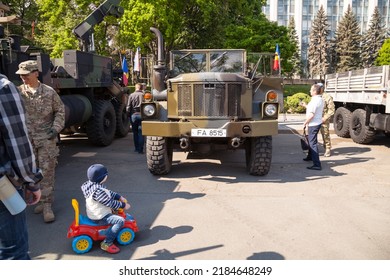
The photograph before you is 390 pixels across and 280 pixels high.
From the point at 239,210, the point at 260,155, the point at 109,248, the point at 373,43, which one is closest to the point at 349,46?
the point at 373,43

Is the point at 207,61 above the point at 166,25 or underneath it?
underneath

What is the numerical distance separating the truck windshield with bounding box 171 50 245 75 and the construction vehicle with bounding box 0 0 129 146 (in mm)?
2004

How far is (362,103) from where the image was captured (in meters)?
8.50

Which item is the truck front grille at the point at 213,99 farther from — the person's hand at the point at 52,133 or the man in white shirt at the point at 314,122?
the person's hand at the point at 52,133

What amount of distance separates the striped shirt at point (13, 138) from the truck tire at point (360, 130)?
8.00m

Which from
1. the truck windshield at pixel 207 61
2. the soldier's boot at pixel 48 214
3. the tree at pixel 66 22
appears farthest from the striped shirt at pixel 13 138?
the tree at pixel 66 22

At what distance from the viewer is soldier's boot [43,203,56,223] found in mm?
4035

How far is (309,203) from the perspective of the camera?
181 inches

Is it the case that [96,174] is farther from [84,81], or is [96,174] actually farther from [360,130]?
[360,130]

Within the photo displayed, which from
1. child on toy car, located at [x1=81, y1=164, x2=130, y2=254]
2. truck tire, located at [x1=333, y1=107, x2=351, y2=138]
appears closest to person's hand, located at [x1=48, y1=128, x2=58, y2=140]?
child on toy car, located at [x1=81, y1=164, x2=130, y2=254]

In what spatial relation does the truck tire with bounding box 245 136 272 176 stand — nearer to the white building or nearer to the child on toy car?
the child on toy car

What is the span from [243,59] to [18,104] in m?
5.15

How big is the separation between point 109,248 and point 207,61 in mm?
4429

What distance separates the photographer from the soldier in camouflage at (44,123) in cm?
395
